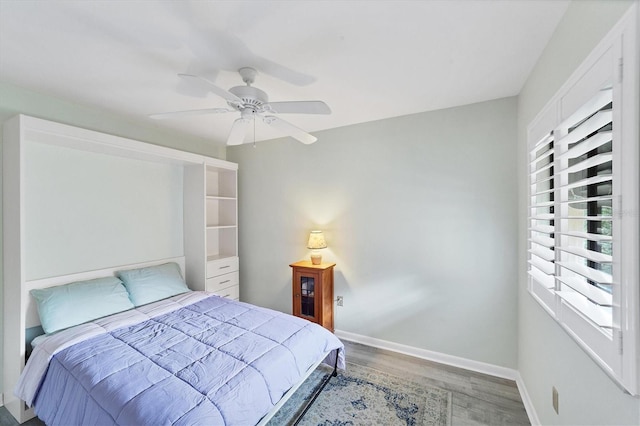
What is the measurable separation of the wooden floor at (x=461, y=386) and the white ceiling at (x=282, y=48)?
8.24ft

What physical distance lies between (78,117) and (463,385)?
424 centimetres

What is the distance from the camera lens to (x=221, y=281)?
3.60 metres

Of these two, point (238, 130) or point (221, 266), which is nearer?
point (238, 130)

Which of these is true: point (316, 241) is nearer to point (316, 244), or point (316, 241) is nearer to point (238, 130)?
point (316, 244)

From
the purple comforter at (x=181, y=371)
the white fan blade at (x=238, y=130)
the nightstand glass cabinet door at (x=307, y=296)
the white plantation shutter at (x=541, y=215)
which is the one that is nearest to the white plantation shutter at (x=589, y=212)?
the white plantation shutter at (x=541, y=215)

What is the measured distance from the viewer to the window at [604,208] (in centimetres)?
86

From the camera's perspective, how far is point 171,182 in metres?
3.39

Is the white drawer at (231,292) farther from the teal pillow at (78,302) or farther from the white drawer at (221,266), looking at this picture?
the teal pillow at (78,302)

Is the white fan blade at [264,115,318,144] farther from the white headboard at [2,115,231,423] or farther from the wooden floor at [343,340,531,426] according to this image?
the wooden floor at [343,340,531,426]

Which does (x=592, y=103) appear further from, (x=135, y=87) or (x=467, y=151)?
(x=135, y=87)

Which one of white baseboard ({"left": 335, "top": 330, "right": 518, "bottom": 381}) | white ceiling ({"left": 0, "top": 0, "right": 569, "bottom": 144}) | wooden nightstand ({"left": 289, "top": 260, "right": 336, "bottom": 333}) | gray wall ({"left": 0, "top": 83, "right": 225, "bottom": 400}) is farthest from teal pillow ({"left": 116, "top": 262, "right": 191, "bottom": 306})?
white baseboard ({"left": 335, "top": 330, "right": 518, "bottom": 381})

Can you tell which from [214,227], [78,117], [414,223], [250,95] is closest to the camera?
[250,95]

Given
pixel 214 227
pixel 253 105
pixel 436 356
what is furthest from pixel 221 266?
pixel 436 356

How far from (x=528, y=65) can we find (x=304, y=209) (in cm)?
251
